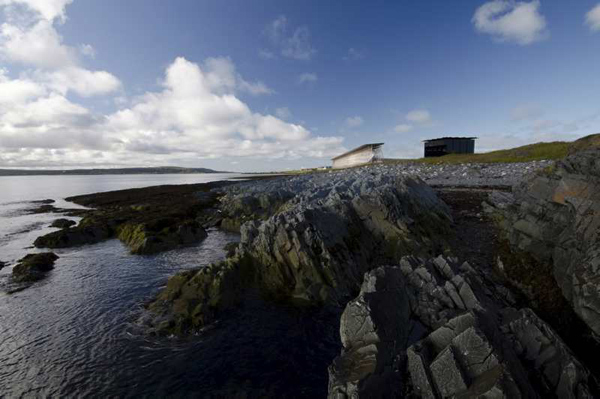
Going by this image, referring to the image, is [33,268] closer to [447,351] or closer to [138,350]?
[138,350]

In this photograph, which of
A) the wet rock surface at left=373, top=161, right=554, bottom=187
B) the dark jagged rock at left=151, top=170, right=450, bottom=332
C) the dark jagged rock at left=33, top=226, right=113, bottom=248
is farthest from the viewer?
the wet rock surface at left=373, top=161, right=554, bottom=187

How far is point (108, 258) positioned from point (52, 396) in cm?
2302

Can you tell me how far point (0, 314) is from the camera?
803 inches

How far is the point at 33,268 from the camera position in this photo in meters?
28.4

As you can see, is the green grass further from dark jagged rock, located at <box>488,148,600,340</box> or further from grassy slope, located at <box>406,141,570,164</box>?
dark jagged rock, located at <box>488,148,600,340</box>

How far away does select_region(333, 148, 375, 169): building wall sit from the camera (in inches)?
5285

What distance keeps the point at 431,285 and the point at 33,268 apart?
3701 cm

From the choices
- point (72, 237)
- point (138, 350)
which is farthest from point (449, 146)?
point (138, 350)

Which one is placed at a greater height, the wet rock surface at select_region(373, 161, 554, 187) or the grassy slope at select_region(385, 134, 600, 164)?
the grassy slope at select_region(385, 134, 600, 164)

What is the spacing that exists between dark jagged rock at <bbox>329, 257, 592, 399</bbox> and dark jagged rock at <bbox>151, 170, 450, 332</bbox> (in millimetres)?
7839

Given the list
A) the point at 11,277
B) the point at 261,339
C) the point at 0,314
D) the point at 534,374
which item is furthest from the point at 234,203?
the point at 534,374

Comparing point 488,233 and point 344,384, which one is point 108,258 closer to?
point 344,384

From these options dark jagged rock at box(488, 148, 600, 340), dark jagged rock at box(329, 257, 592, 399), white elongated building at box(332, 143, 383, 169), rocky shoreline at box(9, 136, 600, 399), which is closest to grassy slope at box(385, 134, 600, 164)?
white elongated building at box(332, 143, 383, 169)

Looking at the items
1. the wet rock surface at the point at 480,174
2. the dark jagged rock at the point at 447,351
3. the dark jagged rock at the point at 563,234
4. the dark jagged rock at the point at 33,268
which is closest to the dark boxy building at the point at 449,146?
the wet rock surface at the point at 480,174
